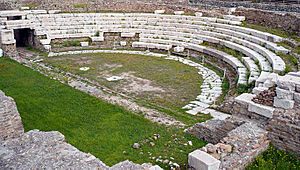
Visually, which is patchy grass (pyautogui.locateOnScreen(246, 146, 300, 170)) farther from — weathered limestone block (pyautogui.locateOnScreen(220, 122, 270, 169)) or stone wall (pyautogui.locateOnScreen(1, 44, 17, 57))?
stone wall (pyautogui.locateOnScreen(1, 44, 17, 57))

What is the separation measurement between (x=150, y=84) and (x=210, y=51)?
13.7ft

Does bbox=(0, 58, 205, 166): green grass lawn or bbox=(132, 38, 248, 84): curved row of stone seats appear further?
bbox=(132, 38, 248, 84): curved row of stone seats

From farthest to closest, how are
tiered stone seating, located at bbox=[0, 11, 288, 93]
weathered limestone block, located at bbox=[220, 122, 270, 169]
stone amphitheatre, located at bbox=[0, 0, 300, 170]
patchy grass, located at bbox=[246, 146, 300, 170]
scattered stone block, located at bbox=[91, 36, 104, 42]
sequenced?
scattered stone block, located at bbox=[91, 36, 104, 42] → tiered stone seating, located at bbox=[0, 11, 288, 93] → stone amphitheatre, located at bbox=[0, 0, 300, 170] → patchy grass, located at bbox=[246, 146, 300, 170] → weathered limestone block, located at bbox=[220, 122, 270, 169]

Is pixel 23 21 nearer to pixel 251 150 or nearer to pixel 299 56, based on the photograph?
pixel 299 56

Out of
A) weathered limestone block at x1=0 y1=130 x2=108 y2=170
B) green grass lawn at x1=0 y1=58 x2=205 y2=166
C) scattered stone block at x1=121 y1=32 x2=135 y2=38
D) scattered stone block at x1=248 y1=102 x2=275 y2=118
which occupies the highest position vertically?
scattered stone block at x1=121 y1=32 x2=135 y2=38

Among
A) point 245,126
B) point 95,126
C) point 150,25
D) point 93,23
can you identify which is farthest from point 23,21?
point 245,126

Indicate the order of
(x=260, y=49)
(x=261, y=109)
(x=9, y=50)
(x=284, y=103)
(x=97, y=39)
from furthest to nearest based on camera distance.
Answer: (x=97, y=39) < (x=9, y=50) < (x=260, y=49) < (x=261, y=109) < (x=284, y=103)

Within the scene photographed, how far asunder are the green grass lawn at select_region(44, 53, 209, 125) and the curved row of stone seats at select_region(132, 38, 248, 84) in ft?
4.29

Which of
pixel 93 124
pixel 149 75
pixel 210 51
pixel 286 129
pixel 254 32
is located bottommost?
pixel 93 124

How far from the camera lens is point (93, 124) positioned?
33.9ft

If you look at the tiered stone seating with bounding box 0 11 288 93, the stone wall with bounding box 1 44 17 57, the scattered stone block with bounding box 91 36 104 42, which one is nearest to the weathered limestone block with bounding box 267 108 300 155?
the tiered stone seating with bounding box 0 11 288 93

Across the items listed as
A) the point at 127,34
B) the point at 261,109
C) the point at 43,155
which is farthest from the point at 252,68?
the point at 43,155

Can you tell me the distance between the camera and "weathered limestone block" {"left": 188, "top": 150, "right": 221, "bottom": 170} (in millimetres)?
6992

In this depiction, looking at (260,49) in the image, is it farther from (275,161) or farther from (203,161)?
(203,161)
